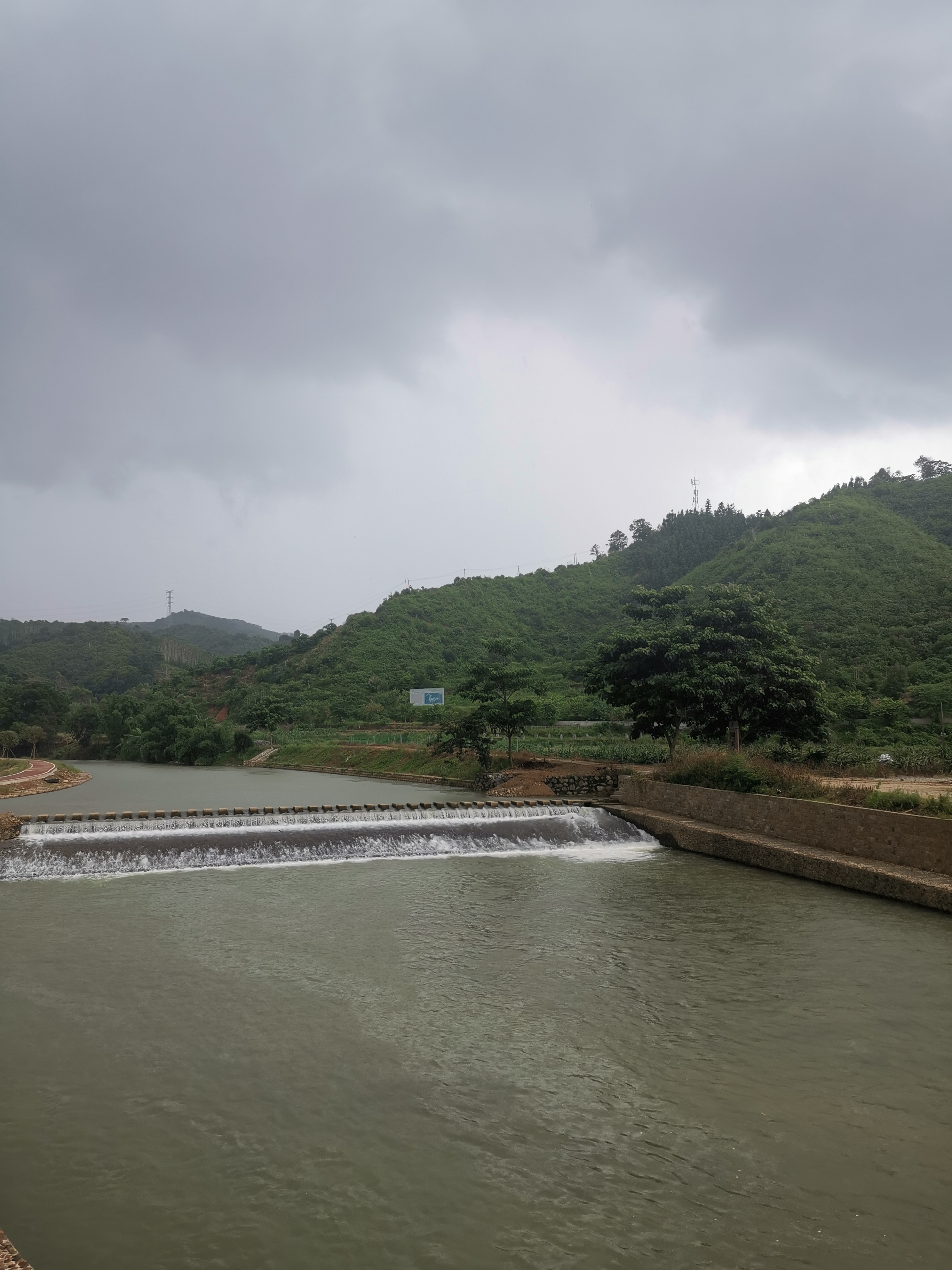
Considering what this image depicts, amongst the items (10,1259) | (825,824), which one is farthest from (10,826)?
(825,824)

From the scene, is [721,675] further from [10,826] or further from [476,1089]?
[10,826]

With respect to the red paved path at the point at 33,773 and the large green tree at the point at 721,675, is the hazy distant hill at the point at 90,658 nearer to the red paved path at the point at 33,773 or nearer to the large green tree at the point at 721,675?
the red paved path at the point at 33,773

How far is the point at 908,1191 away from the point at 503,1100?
277 cm

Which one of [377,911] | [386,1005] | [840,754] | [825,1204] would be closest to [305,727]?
[840,754]

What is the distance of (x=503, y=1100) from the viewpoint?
620cm

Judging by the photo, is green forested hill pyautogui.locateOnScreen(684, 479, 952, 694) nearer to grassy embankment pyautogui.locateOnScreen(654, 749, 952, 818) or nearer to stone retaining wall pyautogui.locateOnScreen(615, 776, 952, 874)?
grassy embankment pyautogui.locateOnScreen(654, 749, 952, 818)

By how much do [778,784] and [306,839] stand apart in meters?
9.69

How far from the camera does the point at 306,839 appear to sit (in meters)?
16.5

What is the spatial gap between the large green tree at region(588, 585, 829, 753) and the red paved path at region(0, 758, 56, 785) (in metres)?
26.0

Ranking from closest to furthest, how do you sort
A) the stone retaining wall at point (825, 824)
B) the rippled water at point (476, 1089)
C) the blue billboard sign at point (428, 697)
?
the rippled water at point (476, 1089), the stone retaining wall at point (825, 824), the blue billboard sign at point (428, 697)

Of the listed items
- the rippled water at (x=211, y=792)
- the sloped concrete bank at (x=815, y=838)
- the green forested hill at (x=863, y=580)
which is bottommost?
the rippled water at (x=211, y=792)

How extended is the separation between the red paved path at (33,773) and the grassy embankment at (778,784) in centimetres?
2773

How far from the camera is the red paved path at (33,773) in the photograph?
34.2 m

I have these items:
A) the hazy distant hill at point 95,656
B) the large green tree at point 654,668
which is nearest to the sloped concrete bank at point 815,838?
the large green tree at point 654,668
